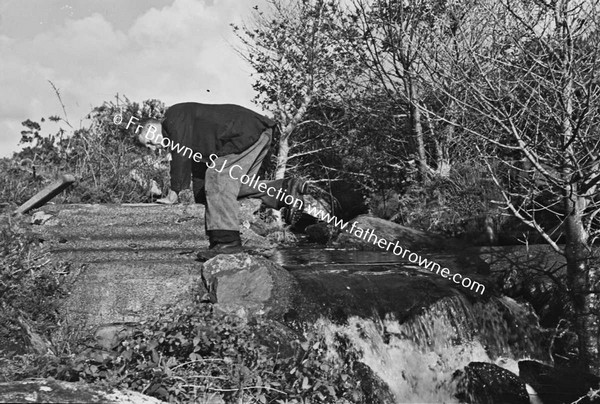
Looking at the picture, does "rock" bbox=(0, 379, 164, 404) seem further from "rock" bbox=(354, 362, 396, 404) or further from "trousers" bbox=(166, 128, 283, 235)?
"trousers" bbox=(166, 128, 283, 235)

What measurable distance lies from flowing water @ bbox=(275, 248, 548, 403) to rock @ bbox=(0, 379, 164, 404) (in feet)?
9.24

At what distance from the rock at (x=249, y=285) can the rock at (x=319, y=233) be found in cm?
588

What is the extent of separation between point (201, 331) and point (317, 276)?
8.33 feet

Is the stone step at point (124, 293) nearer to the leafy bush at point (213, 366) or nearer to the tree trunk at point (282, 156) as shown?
the leafy bush at point (213, 366)

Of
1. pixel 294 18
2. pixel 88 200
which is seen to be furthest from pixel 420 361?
pixel 294 18

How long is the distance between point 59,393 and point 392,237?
7614 mm

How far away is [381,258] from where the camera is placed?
9047 millimetres

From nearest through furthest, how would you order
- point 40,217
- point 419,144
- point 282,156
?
point 40,217 < point 419,144 < point 282,156

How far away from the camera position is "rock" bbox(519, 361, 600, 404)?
5.80m

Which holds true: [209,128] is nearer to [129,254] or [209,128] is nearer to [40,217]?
[129,254]

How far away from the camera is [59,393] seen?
3021 mm

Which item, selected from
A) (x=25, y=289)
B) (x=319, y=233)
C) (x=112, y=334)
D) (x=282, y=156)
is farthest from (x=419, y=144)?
(x=112, y=334)

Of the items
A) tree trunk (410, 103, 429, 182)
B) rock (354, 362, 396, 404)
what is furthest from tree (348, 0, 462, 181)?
rock (354, 362, 396, 404)

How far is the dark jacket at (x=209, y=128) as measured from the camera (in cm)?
622
